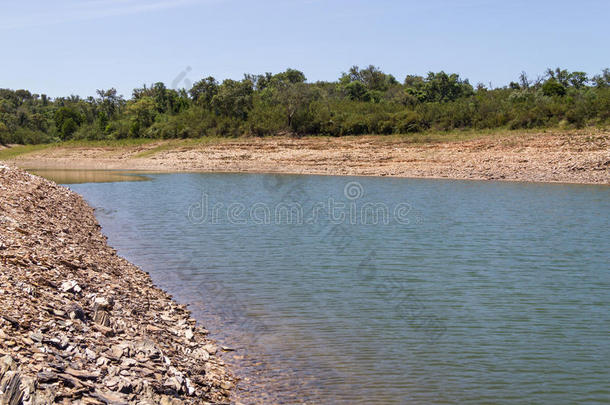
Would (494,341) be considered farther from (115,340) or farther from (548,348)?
(115,340)

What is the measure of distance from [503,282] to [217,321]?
6011mm

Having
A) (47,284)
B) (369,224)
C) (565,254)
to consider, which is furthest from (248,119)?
(47,284)

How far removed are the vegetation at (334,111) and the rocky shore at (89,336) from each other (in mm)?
38414

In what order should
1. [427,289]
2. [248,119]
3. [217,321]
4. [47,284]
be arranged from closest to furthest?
[47,284], [217,321], [427,289], [248,119]

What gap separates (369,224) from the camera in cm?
1964

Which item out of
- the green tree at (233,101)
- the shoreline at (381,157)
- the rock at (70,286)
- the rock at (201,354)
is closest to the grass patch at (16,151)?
the shoreline at (381,157)

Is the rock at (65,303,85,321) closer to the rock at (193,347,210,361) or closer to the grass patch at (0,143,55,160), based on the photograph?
the rock at (193,347,210,361)

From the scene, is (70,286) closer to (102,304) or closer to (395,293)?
(102,304)

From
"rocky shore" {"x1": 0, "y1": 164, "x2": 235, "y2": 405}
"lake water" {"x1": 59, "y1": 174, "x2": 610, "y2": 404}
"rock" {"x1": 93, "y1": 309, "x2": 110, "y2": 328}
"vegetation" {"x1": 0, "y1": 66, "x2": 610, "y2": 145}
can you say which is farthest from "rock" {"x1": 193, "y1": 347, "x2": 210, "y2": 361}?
"vegetation" {"x1": 0, "y1": 66, "x2": 610, "y2": 145}

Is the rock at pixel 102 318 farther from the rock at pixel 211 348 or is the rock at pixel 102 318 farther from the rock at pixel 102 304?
the rock at pixel 211 348

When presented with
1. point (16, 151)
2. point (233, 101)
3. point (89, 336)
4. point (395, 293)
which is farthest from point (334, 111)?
point (89, 336)

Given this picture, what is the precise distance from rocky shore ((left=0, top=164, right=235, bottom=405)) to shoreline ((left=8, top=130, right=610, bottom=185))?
28.9 meters

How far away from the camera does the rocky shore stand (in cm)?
511

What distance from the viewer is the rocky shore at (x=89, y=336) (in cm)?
511
